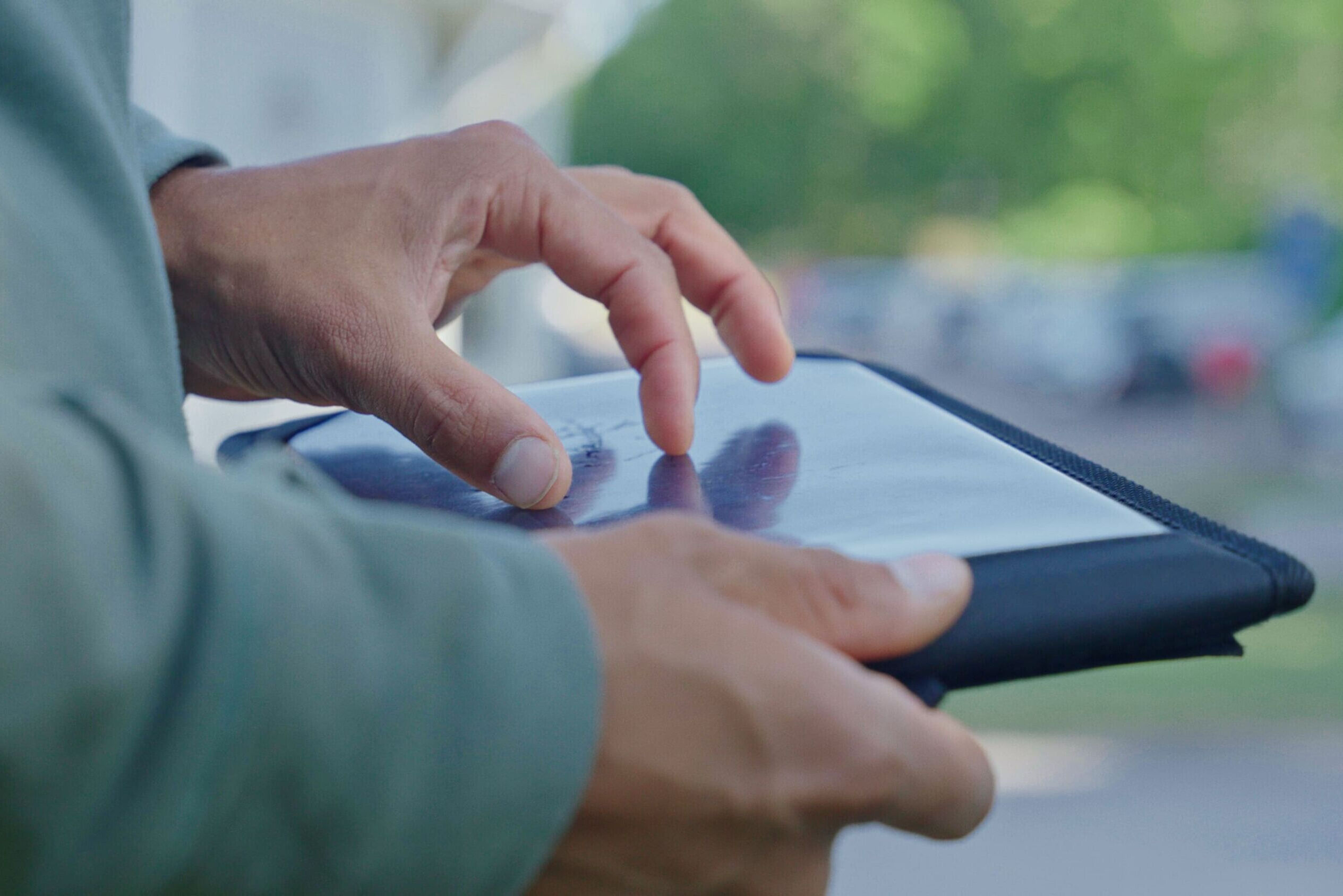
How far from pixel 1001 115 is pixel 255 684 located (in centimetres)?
2060

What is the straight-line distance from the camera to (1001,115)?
19.6 metres

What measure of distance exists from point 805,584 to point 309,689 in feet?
0.90

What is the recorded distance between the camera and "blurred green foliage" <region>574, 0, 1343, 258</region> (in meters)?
17.4

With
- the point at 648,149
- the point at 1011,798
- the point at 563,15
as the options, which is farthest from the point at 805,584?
the point at 648,149

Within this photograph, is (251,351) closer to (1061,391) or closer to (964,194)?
(1061,391)

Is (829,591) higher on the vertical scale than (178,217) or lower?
higher

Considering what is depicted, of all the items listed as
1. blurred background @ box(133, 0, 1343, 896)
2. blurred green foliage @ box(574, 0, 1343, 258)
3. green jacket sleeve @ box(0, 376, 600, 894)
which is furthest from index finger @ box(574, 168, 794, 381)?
blurred green foliage @ box(574, 0, 1343, 258)

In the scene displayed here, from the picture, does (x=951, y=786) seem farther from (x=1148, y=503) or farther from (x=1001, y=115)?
(x=1001, y=115)

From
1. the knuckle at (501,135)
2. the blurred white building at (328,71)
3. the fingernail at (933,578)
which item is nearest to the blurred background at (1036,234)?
the blurred white building at (328,71)

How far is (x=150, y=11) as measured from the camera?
4590 mm

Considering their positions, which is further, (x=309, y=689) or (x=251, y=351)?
(x=251, y=351)

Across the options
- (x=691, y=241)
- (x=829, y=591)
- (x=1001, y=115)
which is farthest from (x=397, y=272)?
(x=1001, y=115)

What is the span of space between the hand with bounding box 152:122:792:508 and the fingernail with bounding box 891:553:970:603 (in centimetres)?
43

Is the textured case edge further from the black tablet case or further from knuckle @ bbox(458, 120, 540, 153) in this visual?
knuckle @ bbox(458, 120, 540, 153)
